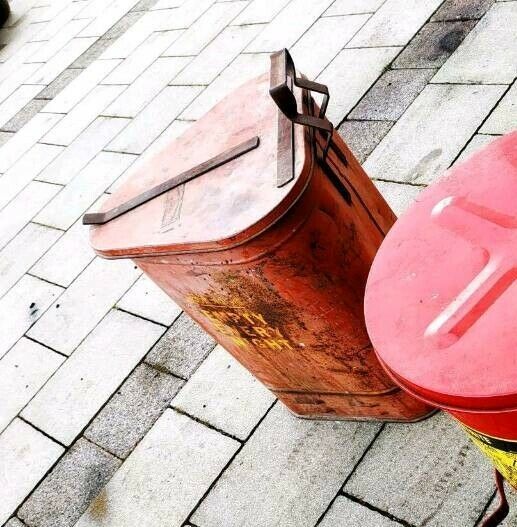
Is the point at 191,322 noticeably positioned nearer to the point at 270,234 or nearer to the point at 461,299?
the point at 270,234

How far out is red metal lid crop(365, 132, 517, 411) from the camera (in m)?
1.04

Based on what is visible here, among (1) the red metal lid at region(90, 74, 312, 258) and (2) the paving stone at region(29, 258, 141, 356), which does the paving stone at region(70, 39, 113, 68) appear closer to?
(2) the paving stone at region(29, 258, 141, 356)

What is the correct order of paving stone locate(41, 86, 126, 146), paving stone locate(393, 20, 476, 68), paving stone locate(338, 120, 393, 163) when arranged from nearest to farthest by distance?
paving stone locate(338, 120, 393, 163) < paving stone locate(393, 20, 476, 68) < paving stone locate(41, 86, 126, 146)

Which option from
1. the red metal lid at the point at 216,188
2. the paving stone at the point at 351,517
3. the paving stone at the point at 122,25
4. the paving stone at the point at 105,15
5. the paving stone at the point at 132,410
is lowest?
the paving stone at the point at 351,517

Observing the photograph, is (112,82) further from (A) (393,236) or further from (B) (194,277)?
(A) (393,236)

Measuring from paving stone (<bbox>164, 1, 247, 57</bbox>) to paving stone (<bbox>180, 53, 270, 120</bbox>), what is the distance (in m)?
0.74

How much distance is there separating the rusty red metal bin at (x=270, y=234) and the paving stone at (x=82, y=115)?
3.65 metres

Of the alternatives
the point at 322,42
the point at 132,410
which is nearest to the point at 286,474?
the point at 132,410

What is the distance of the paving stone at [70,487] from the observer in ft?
9.02

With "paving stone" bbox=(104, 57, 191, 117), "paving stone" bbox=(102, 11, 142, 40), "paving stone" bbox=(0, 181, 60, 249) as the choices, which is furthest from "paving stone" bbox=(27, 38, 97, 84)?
"paving stone" bbox=(0, 181, 60, 249)

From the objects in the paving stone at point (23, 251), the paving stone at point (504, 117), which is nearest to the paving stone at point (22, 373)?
the paving stone at point (23, 251)

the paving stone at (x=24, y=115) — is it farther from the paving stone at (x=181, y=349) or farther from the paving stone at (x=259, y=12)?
the paving stone at (x=181, y=349)

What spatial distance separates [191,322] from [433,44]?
2490mm

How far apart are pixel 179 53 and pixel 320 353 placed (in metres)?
4.47
